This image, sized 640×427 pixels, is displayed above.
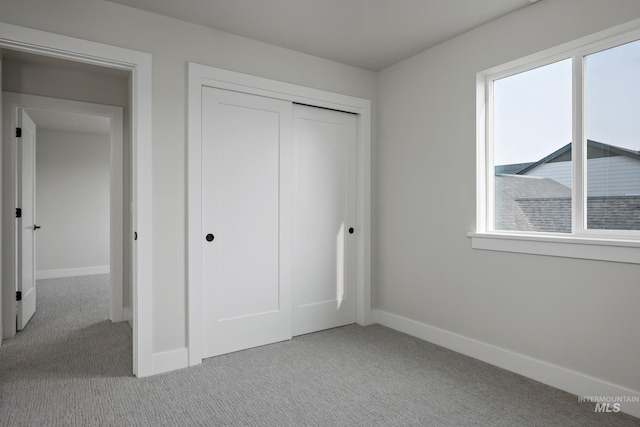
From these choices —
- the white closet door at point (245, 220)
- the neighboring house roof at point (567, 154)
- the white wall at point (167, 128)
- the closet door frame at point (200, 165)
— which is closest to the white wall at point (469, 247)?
the closet door frame at point (200, 165)

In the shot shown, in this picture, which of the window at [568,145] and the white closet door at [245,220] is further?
the white closet door at [245,220]

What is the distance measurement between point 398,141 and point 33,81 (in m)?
3.41

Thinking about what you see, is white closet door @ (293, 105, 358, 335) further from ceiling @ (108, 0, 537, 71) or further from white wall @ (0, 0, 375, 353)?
white wall @ (0, 0, 375, 353)

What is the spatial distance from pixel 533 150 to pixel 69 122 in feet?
20.4

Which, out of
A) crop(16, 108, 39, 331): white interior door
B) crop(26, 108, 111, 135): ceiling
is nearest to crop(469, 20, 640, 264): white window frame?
crop(16, 108, 39, 331): white interior door

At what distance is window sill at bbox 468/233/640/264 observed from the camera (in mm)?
2135

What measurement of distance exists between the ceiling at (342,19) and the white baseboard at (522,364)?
7.86 ft

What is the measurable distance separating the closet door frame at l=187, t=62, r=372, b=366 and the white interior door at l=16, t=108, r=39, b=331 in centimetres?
196

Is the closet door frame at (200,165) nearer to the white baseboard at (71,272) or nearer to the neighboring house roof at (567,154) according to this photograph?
the neighboring house roof at (567,154)

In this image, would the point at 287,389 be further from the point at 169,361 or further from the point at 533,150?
the point at 533,150

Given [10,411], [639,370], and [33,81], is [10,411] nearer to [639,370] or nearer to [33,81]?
[33,81]

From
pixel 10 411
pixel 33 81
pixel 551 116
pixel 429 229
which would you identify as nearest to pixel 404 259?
pixel 429 229

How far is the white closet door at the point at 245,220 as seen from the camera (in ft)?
9.73

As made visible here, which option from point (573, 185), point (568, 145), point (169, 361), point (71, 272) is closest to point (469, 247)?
point (573, 185)
